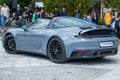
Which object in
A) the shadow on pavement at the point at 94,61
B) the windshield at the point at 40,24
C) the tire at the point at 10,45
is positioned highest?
the windshield at the point at 40,24

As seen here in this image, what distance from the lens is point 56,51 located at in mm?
10383

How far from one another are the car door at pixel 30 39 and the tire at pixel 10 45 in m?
0.37

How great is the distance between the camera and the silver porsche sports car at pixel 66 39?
9992 millimetres

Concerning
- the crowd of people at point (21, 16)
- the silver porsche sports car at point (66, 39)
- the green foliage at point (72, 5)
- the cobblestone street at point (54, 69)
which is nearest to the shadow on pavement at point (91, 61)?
the cobblestone street at point (54, 69)

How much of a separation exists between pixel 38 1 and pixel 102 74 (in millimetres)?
32373

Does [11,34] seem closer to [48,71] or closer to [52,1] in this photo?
[48,71]

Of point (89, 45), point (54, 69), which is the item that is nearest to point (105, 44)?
point (89, 45)

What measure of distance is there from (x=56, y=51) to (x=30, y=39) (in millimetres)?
1291

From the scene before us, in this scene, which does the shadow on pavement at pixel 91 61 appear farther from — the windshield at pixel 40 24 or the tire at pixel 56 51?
the windshield at pixel 40 24

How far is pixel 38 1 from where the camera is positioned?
133ft

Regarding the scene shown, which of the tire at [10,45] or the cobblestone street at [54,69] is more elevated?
the tire at [10,45]

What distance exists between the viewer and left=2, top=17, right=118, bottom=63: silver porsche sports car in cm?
999

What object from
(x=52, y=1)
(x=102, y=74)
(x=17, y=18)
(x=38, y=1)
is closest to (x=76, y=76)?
(x=102, y=74)

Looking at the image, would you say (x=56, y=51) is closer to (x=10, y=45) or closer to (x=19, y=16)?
(x=10, y=45)
